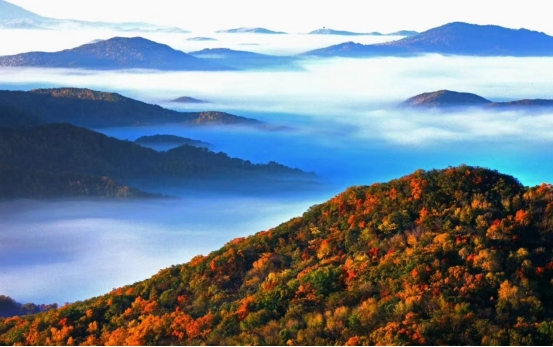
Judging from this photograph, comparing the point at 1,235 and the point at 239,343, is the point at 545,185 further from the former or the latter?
the point at 1,235

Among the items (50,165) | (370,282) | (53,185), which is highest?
(50,165)

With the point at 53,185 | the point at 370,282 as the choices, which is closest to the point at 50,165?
the point at 53,185

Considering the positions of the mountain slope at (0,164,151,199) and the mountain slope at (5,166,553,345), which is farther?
the mountain slope at (0,164,151,199)

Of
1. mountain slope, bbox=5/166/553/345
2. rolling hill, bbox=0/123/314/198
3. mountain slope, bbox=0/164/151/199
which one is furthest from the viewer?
rolling hill, bbox=0/123/314/198

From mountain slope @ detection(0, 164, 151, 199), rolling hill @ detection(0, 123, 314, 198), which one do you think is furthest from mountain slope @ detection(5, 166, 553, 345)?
rolling hill @ detection(0, 123, 314, 198)

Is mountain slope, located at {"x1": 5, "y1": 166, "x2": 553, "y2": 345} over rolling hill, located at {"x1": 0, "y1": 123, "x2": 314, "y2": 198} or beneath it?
beneath

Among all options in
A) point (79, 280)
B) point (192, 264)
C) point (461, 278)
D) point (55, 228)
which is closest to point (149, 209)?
point (55, 228)

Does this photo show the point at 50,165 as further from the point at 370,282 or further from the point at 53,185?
the point at 370,282

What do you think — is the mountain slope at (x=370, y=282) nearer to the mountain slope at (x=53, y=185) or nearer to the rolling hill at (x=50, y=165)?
the mountain slope at (x=53, y=185)

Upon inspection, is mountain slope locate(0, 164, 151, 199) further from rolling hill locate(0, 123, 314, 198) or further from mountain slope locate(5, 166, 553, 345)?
mountain slope locate(5, 166, 553, 345)
